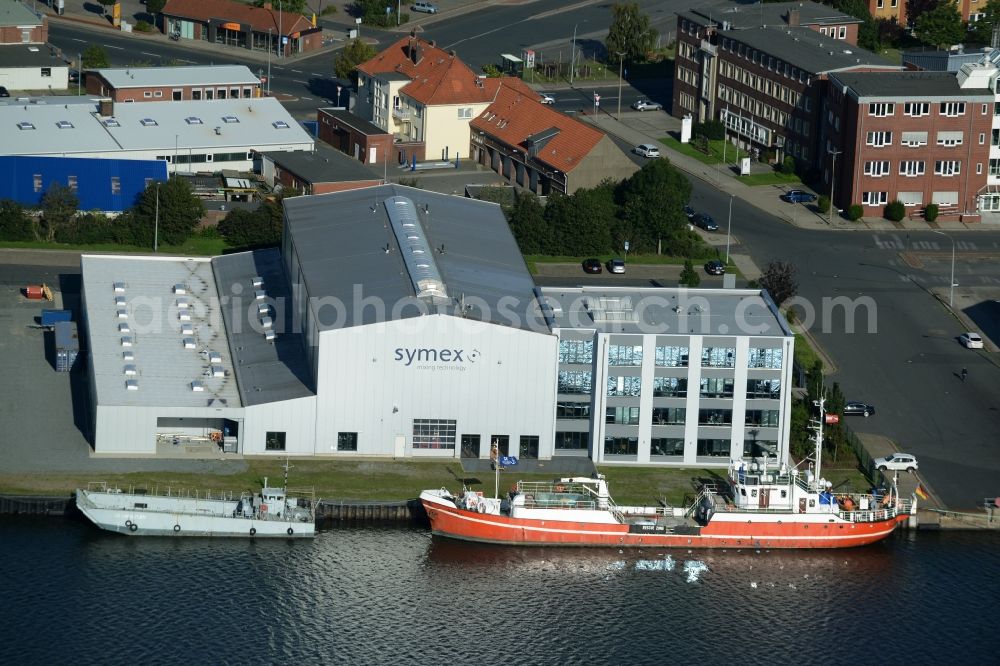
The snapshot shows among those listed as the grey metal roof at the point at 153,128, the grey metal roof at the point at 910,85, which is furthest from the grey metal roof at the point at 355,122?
the grey metal roof at the point at 910,85

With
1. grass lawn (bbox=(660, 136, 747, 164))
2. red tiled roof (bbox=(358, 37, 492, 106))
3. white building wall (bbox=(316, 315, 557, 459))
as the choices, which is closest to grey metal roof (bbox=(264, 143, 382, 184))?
red tiled roof (bbox=(358, 37, 492, 106))

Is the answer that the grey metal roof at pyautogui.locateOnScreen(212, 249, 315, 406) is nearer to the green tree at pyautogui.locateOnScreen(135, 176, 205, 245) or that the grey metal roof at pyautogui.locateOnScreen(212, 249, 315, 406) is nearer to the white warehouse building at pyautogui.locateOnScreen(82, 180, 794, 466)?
the white warehouse building at pyautogui.locateOnScreen(82, 180, 794, 466)

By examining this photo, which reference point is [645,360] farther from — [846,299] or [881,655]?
[846,299]

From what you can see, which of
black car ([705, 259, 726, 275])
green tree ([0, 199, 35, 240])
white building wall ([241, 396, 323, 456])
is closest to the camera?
white building wall ([241, 396, 323, 456])

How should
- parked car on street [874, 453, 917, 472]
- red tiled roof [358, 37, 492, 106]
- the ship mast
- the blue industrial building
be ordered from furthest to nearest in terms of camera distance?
red tiled roof [358, 37, 492, 106], the blue industrial building, parked car on street [874, 453, 917, 472], the ship mast

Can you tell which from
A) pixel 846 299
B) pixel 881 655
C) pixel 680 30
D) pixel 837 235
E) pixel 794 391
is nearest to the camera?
pixel 881 655

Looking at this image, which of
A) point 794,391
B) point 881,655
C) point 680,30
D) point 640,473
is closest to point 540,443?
point 640,473

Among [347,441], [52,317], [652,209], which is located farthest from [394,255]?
[652,209]

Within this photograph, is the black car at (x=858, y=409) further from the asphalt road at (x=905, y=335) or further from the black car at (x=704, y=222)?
the black car at (x=704, y=222)
